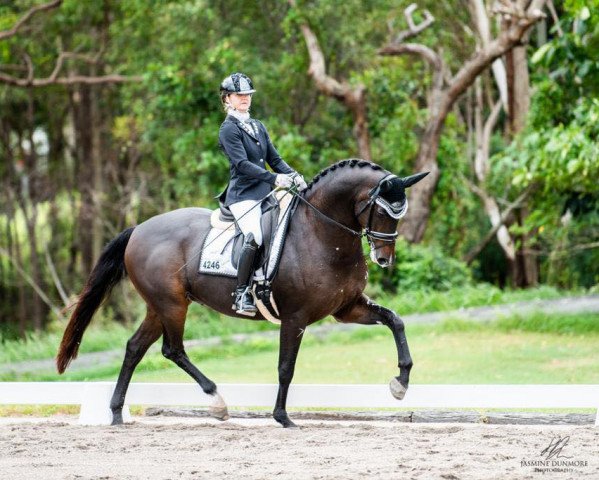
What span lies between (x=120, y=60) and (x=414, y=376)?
16.5 m

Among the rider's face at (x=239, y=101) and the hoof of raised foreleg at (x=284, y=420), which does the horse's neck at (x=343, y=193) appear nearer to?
the rider's face at (x=239, y=101)

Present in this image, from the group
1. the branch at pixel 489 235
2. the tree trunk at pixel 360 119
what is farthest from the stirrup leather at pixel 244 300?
the branch at pixel 489 235

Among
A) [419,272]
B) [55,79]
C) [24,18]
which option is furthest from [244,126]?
[55,79]

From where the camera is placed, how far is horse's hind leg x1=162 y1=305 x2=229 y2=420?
784 centimetres

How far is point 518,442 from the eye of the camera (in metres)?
6.41

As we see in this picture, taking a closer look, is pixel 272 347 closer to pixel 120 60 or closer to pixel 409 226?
pixel 409 226

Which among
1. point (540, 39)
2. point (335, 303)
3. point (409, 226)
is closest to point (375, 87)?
point (409, 226)

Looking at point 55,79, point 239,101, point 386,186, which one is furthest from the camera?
point 55,79

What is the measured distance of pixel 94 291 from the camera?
8.41 m

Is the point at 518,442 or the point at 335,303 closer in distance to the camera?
the point at 518,442

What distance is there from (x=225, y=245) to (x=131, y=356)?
4.21ft

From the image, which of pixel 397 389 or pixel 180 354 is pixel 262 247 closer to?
pixel 180 354

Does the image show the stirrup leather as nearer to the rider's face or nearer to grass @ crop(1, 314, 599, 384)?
the rider's face


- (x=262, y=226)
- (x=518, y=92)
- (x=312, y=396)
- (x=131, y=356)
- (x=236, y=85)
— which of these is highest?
(x=518, y=92)
